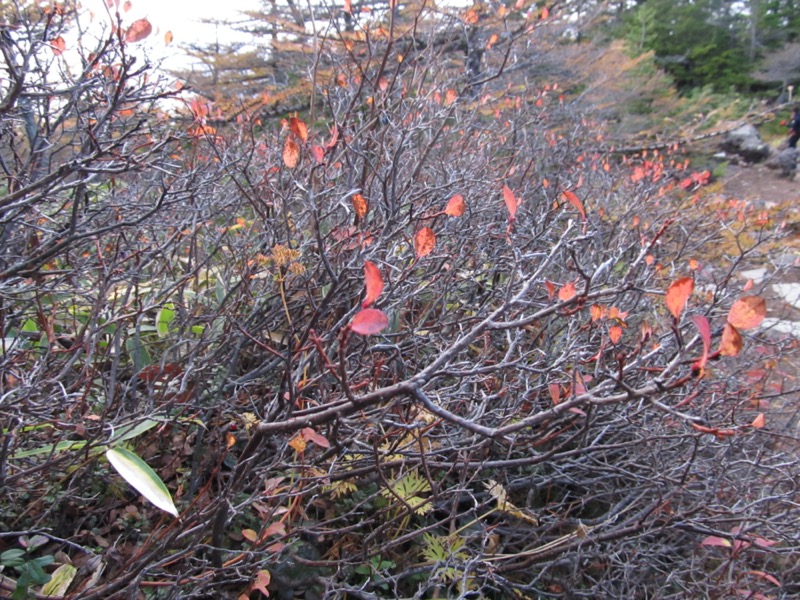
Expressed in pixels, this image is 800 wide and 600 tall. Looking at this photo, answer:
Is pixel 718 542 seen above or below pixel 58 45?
below

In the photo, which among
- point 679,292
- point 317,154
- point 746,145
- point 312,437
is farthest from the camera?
point 746,145

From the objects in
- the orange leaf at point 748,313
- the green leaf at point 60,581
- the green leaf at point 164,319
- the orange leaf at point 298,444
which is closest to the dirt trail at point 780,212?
the orange leaf at point 748,313

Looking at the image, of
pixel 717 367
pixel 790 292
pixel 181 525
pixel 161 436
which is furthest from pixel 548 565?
pixel 790 292

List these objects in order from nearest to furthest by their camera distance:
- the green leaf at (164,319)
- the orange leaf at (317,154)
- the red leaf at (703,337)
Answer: the red leaf at (703,337), the orange leaf at (317,154), the green leaf at (164,319)

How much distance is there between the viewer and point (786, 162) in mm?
13938

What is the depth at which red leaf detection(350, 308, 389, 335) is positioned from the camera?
0.90 meters

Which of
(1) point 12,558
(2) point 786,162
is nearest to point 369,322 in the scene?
(1) point 12,558

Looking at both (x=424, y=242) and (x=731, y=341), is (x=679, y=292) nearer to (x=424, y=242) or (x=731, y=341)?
(x=731, y=341)

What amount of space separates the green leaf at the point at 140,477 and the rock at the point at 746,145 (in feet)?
57.0

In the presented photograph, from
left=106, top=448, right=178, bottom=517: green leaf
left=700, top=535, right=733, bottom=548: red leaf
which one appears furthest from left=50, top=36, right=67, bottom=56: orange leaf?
left=700, top=535, right=733, bottom=548: red leaf

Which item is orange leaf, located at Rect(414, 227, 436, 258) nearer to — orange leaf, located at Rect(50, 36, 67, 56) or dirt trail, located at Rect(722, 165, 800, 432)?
orange leaf, located at Rect(50, 36, 67, 56)

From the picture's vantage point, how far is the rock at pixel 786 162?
1386 centimetres

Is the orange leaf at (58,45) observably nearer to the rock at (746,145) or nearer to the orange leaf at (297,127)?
the orange leaf at (297,127)

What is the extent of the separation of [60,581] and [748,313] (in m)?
1.82
